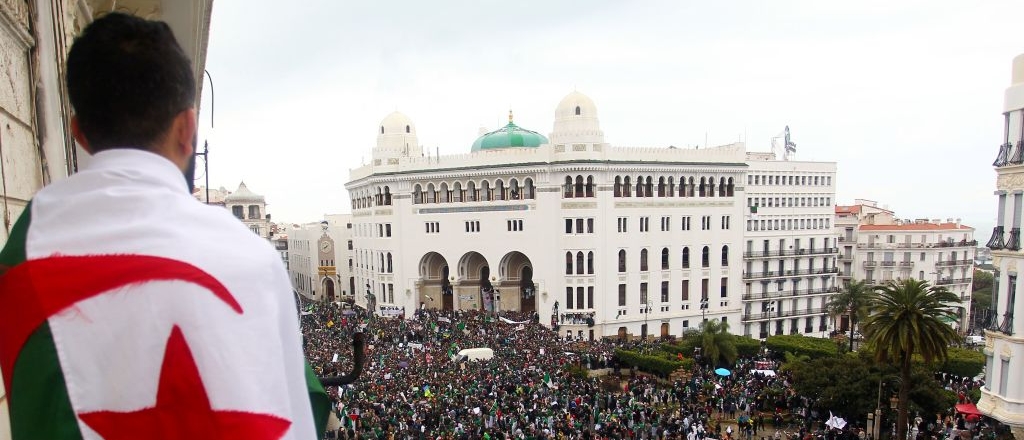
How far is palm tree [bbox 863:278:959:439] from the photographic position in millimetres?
17844

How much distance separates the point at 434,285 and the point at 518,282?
6183mm

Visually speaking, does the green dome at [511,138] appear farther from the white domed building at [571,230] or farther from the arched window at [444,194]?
the arched window at [444,194]

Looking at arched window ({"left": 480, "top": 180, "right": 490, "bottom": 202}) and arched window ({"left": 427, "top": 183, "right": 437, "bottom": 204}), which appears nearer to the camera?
arched window ({"left": 480, "top": 180, "right": 490, "bottom": 202})

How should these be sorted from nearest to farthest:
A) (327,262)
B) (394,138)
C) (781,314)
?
(781,314) → (394,138) → (327,262)

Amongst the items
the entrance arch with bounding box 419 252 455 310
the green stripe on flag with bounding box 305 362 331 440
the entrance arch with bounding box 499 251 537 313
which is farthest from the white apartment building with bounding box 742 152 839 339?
the green stripe on flag with bounding box 305 362 331 440

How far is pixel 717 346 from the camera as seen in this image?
101 ft

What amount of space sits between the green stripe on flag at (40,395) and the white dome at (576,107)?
40.3 meters

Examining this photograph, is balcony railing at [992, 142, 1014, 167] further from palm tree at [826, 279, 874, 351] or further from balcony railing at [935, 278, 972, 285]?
balcony railing at [935, 278, 972, 285]

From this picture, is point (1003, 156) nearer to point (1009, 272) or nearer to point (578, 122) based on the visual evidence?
point (1009, 272)

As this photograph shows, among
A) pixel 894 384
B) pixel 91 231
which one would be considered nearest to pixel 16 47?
pixel 91 231

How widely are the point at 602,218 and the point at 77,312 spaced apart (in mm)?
39343

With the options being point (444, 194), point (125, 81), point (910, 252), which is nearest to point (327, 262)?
point (444, 194)

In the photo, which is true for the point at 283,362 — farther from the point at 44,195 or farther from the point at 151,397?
the point at 44,195

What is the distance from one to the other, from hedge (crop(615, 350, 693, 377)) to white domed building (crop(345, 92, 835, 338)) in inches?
377
